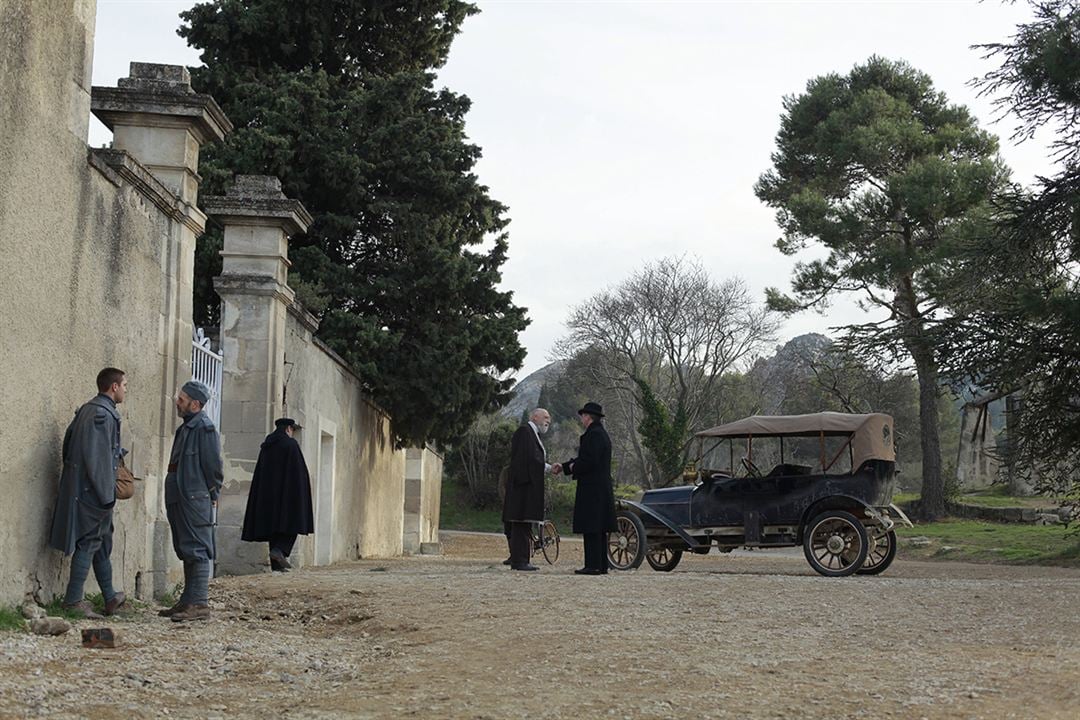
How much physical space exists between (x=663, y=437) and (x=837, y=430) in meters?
29.2

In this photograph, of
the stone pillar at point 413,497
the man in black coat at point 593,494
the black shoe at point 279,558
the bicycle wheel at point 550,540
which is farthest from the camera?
the stone pillar at point 413,497

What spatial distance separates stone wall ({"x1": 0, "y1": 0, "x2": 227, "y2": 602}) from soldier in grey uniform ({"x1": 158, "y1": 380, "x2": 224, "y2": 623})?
734 millimetres

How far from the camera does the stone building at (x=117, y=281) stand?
7514 millimetres

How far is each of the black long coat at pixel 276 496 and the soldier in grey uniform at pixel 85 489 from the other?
17.6ft

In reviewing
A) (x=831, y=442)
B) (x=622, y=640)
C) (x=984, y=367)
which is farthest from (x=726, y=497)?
(x=622, y=640)

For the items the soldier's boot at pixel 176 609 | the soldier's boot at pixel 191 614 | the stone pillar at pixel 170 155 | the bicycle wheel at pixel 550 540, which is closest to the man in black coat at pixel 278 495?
the stone pillar at pixel 170 155

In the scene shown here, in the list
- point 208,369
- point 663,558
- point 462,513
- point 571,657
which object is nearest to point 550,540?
point 663,558

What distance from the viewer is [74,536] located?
7.85 metres

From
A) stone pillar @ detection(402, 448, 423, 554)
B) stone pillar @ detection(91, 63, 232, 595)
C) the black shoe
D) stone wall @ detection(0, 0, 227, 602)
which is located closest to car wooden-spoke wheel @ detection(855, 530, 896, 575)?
the black shoe

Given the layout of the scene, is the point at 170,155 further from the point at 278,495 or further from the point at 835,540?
the point at 835,540

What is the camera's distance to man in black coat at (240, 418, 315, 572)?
13.5 meters

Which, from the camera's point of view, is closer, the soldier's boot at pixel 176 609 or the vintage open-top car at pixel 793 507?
the soldier's boot at pixel 176 609

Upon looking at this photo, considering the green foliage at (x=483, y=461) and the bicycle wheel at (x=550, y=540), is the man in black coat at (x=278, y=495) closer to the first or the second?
the bicycle wheel at (x=550, y=540)

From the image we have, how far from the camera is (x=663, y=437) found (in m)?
44.1
